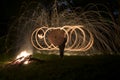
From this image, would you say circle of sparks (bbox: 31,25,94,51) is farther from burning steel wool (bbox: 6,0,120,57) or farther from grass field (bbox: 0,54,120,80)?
grass field (bbox: 0,54,120,80)

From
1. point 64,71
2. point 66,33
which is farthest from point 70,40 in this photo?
point 64,71

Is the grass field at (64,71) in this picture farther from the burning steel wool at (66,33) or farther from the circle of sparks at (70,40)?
the circle of sparks at (70,40)

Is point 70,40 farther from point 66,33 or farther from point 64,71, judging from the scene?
point 64,71

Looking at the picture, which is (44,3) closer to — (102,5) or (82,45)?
(102,5)

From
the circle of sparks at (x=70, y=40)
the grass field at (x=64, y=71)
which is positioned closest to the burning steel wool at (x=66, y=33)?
the circle of sparks at (x=70, y=40)

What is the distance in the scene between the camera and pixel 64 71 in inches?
368

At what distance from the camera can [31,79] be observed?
912 centimetres

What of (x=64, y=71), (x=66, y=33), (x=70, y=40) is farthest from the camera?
(x=70, y=40)

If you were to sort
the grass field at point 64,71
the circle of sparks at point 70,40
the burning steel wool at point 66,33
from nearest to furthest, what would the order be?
the grass field at point 64,71
the burning steel wool at point 66,33
the circle of sparks at point 70,40

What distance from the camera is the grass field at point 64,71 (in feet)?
28.9

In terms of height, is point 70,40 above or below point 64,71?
above

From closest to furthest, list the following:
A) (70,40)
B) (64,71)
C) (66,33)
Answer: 1. (64,71)
2. (66,33)
3. (70,40)

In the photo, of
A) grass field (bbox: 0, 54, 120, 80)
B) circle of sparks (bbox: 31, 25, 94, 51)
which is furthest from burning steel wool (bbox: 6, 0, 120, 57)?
grass field (bbox: 0, 54, 120, 80)

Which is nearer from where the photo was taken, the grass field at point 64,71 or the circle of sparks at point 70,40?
the grass field at point 64,71
